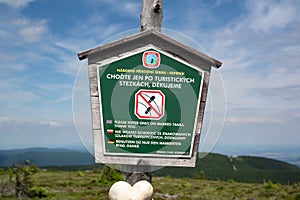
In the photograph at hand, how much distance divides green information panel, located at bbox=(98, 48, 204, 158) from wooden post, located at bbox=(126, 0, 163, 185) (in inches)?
15.1

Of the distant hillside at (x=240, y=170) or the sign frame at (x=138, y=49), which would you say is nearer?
the sign frame at (x=138, y=49)

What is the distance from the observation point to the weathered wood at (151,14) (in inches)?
187

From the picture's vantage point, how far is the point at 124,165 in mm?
4520

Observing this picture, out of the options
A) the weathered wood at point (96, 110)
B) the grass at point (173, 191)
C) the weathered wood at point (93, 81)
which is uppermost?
the weathered wood at point (93, 81)

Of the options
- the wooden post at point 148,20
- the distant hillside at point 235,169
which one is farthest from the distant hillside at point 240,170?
the wooden post at point 148,20

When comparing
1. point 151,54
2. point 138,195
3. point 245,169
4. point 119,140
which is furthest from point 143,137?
point 245,169

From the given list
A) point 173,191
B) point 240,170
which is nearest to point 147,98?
point 173,191

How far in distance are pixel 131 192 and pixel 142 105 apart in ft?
3.50

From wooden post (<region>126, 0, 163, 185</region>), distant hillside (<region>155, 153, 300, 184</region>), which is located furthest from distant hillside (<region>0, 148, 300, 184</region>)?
wooden post (<region>126, 0, 163, 185</region>)

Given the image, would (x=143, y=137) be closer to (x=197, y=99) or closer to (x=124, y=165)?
(x=124, y=165)

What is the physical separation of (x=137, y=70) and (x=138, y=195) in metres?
1.53

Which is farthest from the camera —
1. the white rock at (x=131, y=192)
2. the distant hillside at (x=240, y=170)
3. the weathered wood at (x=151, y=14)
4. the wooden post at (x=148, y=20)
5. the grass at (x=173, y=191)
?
the distant hillside at (x=240, y=170)

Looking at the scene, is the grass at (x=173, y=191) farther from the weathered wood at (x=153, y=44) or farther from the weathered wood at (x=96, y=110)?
the weathered wood at (x=153, y=44)

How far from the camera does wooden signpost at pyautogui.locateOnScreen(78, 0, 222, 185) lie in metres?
4.41
